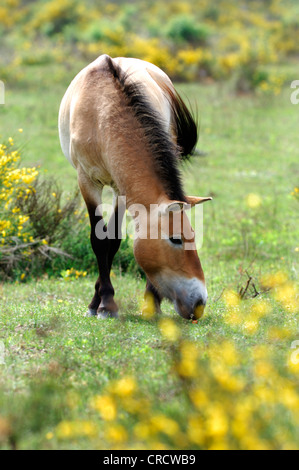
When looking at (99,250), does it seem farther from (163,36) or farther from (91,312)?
(163,36)

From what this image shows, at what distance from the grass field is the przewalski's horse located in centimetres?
27

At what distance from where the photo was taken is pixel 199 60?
72.0 ft

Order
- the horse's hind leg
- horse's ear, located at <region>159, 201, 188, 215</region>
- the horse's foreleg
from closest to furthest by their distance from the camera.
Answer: horse's ear, located at <region>159, 201, 188, 215</region>
the horse's foreleg
the horse's hind leg

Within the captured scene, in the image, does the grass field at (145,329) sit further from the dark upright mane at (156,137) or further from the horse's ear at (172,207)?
the horse's ear at (172,207)

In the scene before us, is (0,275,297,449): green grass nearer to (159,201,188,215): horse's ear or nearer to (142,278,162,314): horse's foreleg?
(142,278,162,314): horse's foreleg

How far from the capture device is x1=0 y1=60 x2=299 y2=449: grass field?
304 centimetres

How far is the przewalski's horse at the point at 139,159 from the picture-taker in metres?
4.29

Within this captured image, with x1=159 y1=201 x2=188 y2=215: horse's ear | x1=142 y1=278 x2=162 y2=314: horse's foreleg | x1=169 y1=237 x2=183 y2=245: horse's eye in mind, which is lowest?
x1=142 y1=278 x2=162 y2=314: horse's foreleg

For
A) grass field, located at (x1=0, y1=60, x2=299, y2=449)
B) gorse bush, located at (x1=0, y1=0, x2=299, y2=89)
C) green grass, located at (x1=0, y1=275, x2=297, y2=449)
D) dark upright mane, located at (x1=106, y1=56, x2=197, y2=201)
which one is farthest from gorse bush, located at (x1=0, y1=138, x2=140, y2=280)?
gorse bush, located at (x1=0, y1=0, x2=299, y2=89)

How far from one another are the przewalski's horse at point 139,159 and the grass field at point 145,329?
265mm

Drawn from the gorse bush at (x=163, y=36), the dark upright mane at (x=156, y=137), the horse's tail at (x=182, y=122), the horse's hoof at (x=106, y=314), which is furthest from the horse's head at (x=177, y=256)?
the gorse bush at (x=163, y=36)
